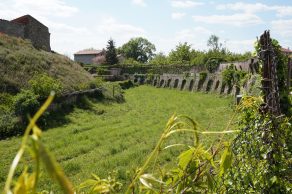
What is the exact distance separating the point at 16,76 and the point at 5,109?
4560mm

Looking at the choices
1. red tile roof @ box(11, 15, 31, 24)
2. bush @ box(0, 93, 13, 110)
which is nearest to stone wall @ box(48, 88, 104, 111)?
bush @ box(0, 93, 13, 110)

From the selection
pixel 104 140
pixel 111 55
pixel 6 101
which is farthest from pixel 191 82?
pixel 111 55

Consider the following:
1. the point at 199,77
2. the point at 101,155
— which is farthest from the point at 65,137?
the point at 199,77

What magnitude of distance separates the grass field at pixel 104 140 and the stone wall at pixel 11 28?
48.3 ft

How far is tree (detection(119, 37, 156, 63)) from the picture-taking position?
313ft

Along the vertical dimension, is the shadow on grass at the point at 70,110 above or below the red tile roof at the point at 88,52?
below

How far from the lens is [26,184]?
525 millimetres

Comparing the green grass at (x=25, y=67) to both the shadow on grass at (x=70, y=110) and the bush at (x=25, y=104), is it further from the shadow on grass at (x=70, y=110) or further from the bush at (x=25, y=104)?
the bush at (x=25, y=104)

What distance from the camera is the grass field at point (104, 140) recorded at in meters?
8.13

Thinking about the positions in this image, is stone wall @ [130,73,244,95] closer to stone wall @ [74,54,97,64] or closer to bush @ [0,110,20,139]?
bush @ [0,110,20,139]

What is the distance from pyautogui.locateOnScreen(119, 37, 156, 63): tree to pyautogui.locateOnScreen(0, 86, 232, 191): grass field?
7859cm

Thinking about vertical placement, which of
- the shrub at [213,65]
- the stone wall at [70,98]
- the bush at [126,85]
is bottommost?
the bush at [126,85]

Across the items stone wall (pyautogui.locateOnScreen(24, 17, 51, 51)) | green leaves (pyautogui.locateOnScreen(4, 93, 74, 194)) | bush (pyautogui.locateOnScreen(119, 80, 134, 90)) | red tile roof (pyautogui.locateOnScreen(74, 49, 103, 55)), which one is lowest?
bush (pyautogui.locateOnScreen(119, 80, 134, 90))

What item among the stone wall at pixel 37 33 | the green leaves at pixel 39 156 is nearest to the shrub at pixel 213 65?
the stone wall at pixel 37 33
